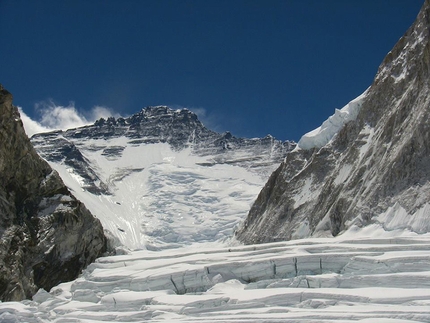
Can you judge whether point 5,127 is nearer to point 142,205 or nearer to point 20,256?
point 20,256

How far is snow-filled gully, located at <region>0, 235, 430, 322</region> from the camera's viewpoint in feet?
72.1

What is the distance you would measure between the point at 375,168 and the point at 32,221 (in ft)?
74.6

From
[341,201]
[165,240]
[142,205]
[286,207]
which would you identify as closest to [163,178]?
[142,205]

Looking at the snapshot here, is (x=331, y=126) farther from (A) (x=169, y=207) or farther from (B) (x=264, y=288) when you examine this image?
(A) (x=169, y=207)

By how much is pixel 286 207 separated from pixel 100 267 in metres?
26.8

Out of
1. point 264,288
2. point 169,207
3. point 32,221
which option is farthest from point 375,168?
point 169,207

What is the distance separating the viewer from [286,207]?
6222cm

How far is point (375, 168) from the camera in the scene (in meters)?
44.7

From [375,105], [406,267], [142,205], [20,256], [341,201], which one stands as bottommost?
[406,267]

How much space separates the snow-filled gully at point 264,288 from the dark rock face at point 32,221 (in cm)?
275

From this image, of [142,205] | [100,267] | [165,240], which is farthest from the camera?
[142,205]

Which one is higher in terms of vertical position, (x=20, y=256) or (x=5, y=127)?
(x=5, y=127)

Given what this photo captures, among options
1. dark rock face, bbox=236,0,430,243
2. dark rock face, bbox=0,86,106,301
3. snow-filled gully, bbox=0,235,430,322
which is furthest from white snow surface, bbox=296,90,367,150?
dark rock face, bbox=0,86,106,301

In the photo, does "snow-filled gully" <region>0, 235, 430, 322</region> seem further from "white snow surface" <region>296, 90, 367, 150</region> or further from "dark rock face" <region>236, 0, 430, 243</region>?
"white snow surface" <region>296, 90, 367, 150</region>
